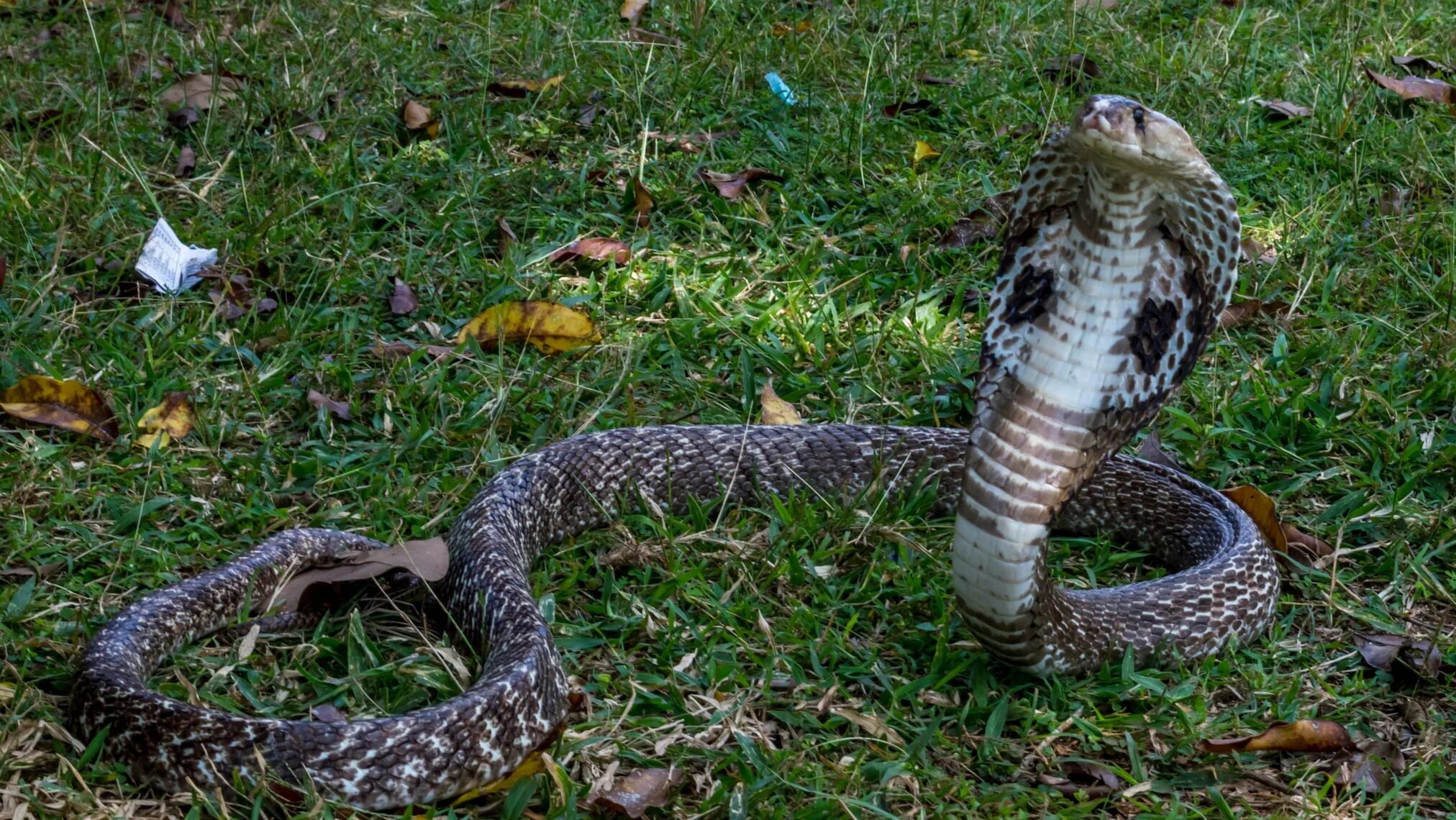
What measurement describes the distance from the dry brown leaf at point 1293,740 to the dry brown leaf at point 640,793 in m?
1.15

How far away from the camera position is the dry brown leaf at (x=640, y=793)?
290 cm

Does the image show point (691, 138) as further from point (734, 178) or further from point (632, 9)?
point (632, 9)

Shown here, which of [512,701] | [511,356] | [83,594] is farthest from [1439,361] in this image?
[83,594]

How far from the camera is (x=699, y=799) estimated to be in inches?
118

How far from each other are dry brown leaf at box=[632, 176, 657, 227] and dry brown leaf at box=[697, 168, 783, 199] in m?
0.25

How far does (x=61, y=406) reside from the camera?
13.7 ft

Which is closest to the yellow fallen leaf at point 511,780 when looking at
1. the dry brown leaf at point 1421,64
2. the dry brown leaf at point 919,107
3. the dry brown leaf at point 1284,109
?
the dry brown leaf at point 919,107

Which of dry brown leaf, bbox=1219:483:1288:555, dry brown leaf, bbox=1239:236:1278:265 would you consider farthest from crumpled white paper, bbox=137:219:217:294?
dry brown leaf, bbox=1239:236:1278:265

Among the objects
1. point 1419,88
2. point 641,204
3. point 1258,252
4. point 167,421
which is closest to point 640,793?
point 167,421

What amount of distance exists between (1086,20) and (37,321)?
4.50 meters

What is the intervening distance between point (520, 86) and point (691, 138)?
753 millimetres

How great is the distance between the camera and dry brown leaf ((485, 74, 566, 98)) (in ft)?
20.1

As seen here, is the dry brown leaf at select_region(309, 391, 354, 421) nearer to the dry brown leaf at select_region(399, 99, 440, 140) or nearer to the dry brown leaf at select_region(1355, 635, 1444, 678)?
the dry brown leaf at select_region(399, 99, 440, 140)

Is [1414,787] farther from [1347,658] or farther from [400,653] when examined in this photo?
[400,653]
